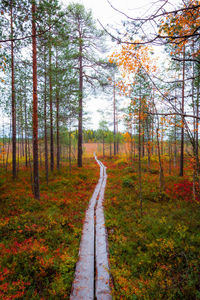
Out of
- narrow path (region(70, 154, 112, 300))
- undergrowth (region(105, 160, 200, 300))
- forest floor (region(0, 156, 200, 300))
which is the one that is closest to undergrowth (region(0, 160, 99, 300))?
forest floor (region(0, 156, 200, 300))

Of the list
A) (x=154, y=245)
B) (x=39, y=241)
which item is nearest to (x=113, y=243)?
(x=154, y=245)

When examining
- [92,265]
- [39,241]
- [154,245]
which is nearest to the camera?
[92,265]

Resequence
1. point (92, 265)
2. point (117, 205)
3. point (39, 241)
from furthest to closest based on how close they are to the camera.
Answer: point (117, 205), point (39, 241), point (92, 265)

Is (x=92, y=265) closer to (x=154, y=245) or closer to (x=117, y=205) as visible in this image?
(x=154, y=245)

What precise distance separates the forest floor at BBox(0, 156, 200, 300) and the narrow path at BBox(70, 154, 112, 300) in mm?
211

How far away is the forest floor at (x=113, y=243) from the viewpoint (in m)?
3.34

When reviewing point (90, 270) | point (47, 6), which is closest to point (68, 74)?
point (47, 6)

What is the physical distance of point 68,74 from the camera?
11672 mm

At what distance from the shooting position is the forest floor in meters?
3.34

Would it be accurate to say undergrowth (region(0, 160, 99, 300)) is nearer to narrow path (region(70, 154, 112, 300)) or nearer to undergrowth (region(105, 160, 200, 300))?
narrow path (region(70, 154, 112, 300))

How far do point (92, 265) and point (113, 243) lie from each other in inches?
55.1

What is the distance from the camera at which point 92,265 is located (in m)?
4.07

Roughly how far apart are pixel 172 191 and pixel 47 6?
13.5m

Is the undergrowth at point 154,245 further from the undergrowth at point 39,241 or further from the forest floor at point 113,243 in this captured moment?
the undergrowth at point 39,241
